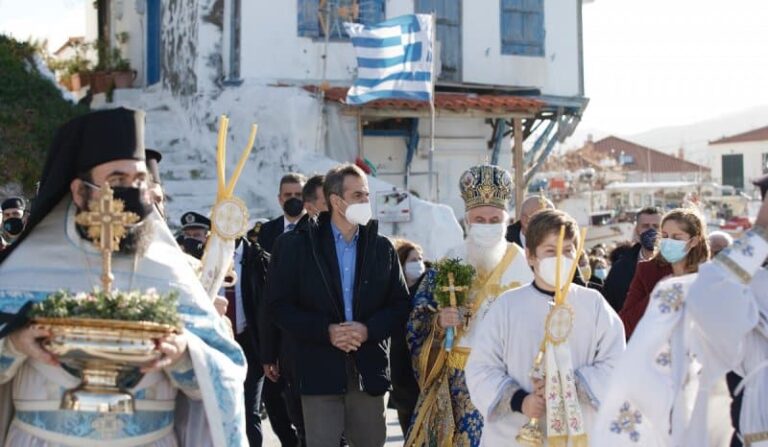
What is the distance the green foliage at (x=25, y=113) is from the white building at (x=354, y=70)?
88.8 inches

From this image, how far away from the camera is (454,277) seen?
7.29 metres

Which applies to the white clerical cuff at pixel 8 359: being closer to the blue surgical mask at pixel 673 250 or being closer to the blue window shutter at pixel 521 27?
the blue surgical mask at pixel 673 250

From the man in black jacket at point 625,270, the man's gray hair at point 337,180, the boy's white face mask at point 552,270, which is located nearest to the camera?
the boy's white face mask at point 552,270

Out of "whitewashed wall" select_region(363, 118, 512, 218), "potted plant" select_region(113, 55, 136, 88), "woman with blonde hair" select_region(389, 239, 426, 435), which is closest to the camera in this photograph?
"woman with blonde hair" select_region(389, 239, 426, 435)

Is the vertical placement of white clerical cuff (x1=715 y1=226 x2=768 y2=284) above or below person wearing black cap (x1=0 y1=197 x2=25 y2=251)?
below

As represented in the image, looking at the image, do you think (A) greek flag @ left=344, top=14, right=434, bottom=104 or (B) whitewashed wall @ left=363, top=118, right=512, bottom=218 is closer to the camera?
(A) greek flag @ left=344, top=14, right=434, bottom=104

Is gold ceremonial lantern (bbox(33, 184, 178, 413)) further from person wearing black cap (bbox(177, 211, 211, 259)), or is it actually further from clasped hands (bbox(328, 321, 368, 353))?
person wearing black cap (bbox(177, 211, 211, 259))

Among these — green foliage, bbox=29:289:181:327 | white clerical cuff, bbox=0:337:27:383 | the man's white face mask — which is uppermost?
the man's white face mask

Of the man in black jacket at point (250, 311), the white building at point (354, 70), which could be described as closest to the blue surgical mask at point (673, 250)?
the man in black jacket at point (250, 311)

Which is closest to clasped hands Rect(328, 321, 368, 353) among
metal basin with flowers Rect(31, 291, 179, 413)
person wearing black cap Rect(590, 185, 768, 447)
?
Answer: person wearing black cap Rect(590, 185, 768, 447)

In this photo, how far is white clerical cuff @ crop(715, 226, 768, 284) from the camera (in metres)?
4.78

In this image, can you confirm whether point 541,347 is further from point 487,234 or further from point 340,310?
point 340,310

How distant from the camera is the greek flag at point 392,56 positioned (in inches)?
752

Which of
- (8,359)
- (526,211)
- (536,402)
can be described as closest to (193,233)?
(526,211)
